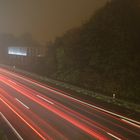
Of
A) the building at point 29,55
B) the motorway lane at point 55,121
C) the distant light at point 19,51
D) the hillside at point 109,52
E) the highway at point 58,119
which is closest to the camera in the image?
the motorway lane at point 55,121

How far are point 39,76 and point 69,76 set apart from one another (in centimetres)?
563

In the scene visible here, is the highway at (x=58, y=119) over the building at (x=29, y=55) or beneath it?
beneath

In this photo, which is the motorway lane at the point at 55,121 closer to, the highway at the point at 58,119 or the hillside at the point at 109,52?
the highway at the point at 58,119

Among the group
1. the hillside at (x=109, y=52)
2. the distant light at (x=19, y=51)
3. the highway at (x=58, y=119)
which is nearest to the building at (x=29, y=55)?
the distant light at (x=19, y=51)

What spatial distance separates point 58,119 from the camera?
24.8 m

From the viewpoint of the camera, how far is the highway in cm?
2066

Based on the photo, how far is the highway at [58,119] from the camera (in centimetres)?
2066

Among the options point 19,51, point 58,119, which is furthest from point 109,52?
point 19,51

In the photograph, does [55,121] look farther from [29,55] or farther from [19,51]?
[19,51]

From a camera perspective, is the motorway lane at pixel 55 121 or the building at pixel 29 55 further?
the building at pixel 29 55

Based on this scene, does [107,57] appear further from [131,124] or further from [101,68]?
[131,124]

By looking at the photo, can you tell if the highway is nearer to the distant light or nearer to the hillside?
the hillside

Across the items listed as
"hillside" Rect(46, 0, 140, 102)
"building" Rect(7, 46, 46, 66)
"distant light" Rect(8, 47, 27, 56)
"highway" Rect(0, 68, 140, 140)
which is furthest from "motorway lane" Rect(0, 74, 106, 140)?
"distant light" Rect(8, 47, 27, 56)

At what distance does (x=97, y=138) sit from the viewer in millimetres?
19859
